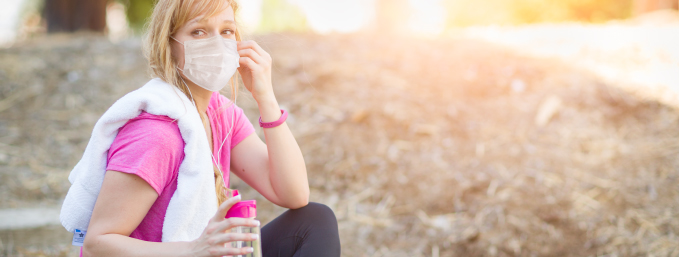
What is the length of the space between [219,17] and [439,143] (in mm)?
2480

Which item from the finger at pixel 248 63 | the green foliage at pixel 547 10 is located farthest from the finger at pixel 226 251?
the green foliage at pixel 547 10

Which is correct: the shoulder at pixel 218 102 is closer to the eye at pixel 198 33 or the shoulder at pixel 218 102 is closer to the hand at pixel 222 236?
the eye at pixel 198 33

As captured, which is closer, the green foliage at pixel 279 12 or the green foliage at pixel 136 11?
the green foliage at pixel 136 11

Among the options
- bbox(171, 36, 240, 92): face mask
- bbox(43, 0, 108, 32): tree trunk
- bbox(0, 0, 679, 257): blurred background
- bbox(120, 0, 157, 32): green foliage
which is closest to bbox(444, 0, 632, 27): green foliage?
bbox(0, 0, 679, 257): blurred background

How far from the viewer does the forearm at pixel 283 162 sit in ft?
4.91

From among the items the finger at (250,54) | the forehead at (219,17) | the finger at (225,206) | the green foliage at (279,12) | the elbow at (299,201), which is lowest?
the green foliage at (279,12)

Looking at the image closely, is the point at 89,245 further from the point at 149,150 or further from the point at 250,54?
the point at 250,54

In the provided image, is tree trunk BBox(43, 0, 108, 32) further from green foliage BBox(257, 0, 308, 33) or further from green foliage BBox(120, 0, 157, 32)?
green foliage BBox(257, 0, 308, 33)

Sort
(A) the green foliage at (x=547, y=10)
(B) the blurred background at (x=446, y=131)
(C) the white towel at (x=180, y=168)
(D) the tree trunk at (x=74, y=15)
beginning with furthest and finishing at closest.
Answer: (A) the green foliage at (x=547, y=10)
(D) the tree trunk at (x=74, y=15)
(B) the blurred background at (x=446, y=131)
(C) the white towel at (x=180, y=168)

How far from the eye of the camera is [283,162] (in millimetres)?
1539

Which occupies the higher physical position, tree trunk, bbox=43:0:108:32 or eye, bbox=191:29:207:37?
eye, bbox=191:29:207:37

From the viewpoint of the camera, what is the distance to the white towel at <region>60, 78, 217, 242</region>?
46.7 inches

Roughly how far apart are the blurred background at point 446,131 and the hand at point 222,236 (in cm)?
77

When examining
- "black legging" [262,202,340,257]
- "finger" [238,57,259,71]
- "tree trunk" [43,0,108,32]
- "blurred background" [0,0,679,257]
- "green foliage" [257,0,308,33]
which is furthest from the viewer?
"green foliage" [257,0,308,33]
